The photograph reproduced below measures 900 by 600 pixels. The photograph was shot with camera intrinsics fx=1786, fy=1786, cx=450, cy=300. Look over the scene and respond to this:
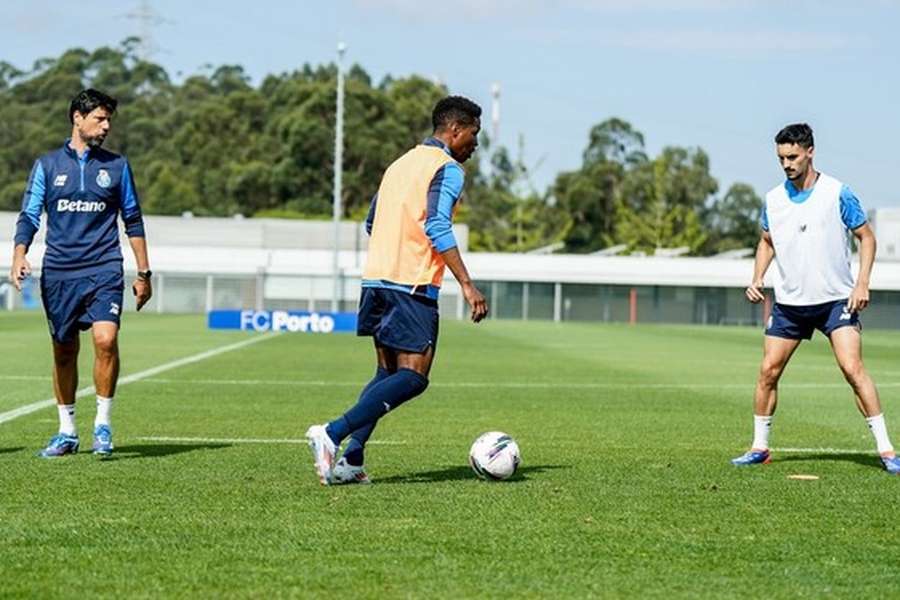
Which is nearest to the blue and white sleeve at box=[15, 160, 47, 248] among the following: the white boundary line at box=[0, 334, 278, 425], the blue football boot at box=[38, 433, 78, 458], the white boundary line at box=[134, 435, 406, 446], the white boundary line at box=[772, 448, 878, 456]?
the blue football boot at box=[38, 433, 78, 458]

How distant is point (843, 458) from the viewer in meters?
11.3

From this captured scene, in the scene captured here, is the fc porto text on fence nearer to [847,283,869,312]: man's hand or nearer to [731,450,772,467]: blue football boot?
[731,450,772,467]: blue football boot

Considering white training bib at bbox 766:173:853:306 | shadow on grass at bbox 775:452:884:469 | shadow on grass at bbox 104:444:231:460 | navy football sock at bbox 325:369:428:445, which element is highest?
white training bib at bbox 766:173:853:306

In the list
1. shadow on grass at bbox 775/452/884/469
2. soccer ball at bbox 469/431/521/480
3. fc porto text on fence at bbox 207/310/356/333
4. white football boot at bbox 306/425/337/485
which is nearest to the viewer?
white football boot at bbox 306/425/337/485

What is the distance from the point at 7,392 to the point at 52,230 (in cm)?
677

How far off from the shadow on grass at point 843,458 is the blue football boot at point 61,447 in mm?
4288

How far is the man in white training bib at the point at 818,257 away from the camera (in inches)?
403

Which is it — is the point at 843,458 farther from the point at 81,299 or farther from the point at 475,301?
the point at 81,299

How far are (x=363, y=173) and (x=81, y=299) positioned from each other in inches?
3891

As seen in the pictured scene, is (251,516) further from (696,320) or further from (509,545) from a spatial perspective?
(696,320)

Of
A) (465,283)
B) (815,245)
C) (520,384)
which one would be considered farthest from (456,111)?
(520,384)

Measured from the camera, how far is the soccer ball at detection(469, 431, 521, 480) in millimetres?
9422

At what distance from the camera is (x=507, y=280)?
8238cm

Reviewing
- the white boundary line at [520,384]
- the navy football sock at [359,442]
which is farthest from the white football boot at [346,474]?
the white boundary line at [520,384]
